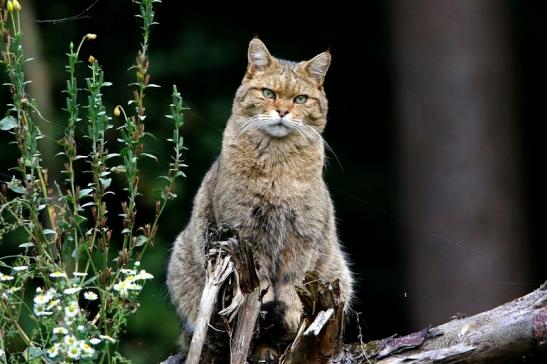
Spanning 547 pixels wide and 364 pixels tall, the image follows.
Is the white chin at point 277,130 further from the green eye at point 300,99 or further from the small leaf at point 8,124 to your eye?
the small leaf at point 8,124

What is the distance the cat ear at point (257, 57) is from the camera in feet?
14.0

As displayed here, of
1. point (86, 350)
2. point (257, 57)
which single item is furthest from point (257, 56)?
point (86, 350)

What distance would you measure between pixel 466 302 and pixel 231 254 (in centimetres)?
347

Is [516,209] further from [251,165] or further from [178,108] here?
[178,108]

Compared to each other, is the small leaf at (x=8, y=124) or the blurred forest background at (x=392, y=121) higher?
the small leaf at (x=8, y=124)

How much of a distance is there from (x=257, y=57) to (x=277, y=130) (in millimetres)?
368

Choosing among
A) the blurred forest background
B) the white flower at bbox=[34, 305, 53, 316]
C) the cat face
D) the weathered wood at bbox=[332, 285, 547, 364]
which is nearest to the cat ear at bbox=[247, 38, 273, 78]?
the cat face

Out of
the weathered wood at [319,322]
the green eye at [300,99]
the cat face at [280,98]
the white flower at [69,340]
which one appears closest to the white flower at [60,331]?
the white flower at [69,340]

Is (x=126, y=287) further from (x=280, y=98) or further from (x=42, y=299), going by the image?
(x=280, y=98)

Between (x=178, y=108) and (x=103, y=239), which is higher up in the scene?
(x=178, y=108)

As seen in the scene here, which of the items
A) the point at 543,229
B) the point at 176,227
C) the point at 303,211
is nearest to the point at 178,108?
the point at 303,211

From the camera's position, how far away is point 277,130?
4148 millimetres

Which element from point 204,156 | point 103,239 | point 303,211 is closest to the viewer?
point 103,239

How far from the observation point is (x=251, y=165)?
4156 mm
